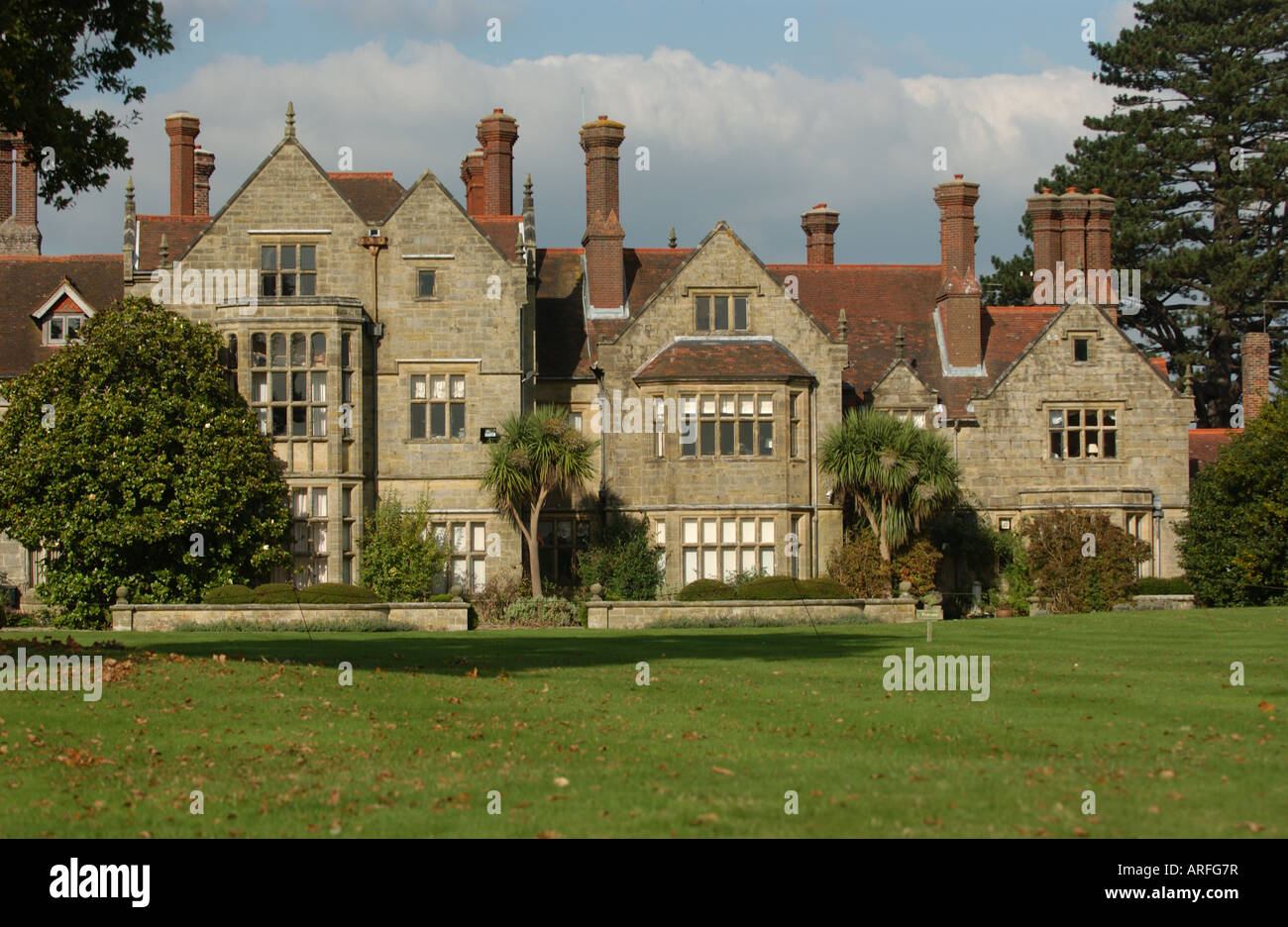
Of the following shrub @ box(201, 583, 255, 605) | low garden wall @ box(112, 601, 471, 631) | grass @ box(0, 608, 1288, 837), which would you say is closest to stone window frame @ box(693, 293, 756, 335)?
low garden wall @ box(112, 601, 471, 631)

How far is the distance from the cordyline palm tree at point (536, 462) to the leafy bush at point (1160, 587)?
13.7 m

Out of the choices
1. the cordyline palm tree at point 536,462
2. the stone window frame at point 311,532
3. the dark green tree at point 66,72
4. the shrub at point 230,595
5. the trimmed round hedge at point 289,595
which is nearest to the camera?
the dark green tree at point 66,72

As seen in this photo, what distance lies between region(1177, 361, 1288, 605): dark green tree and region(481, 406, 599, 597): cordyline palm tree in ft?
52.0

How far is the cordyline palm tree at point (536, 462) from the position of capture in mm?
34875

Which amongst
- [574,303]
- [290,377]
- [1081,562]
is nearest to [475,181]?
[574,303]

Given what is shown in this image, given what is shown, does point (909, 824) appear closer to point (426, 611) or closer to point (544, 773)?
point (544, 773)

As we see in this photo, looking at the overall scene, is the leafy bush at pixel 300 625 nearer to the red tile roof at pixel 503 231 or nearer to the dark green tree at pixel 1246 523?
the red tile roof at pixel 503 231

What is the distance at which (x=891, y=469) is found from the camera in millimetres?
36312

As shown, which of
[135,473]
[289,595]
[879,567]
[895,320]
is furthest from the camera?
[895,320]

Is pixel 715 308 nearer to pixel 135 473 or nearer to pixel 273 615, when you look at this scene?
pixel 273 615

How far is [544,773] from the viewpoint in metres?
12.0

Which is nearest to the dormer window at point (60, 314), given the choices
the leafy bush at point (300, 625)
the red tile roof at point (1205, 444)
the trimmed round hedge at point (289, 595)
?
the trimmed round hedge at point (289, 595)

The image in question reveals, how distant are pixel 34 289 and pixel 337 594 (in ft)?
52.5
